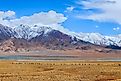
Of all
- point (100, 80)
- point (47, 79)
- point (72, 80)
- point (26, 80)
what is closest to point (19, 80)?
point (26, 80)

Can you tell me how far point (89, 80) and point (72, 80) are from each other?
7.71 feet

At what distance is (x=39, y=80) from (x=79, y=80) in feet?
17.8

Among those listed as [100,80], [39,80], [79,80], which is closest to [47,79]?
[39,80]

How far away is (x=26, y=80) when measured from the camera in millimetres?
42844

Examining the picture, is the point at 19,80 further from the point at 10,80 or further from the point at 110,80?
the point at 110,80

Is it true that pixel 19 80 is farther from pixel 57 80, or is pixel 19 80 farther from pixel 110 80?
pixel 110 80

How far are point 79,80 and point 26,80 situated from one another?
7.20 metres

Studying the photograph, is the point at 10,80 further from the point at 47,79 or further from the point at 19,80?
the point at 47,79

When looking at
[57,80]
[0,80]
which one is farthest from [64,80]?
[0,80]

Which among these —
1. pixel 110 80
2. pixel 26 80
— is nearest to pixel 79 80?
pixel 110 80

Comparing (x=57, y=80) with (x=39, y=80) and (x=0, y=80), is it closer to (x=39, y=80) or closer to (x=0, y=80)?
(x=39, y=80)

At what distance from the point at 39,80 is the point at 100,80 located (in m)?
8.29

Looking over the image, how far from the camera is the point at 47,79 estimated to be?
144 feet

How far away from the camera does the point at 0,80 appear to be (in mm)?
42562
